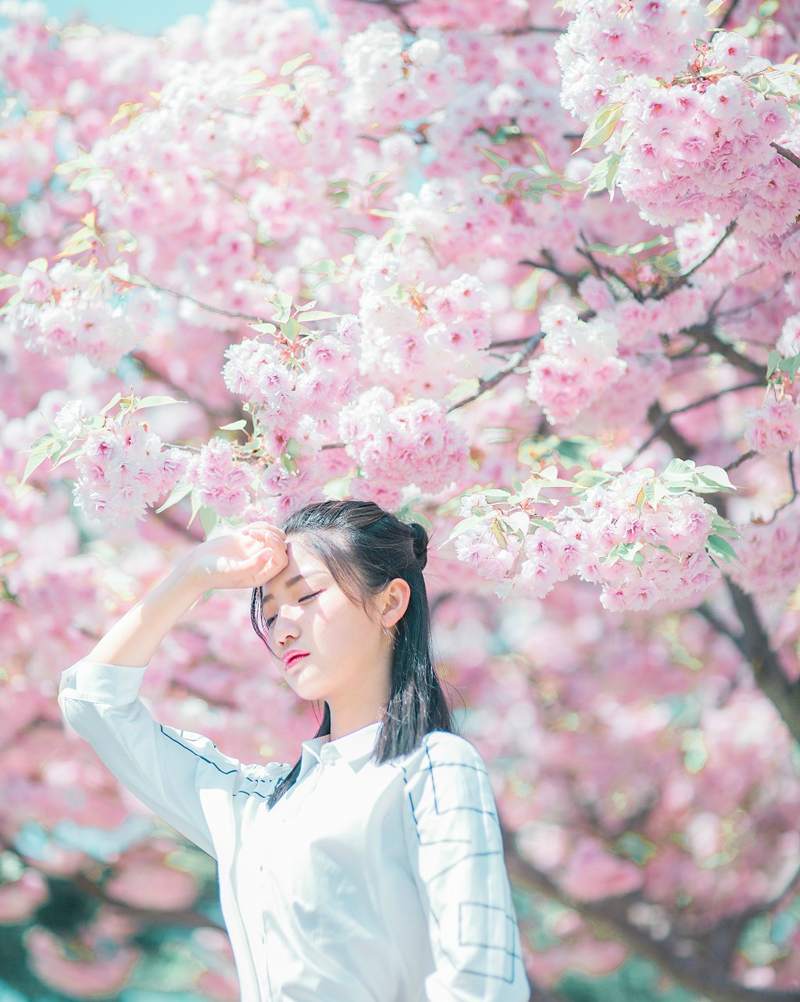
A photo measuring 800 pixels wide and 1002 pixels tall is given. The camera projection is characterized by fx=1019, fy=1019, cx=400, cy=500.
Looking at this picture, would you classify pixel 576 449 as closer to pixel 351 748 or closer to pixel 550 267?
pixel 550 267

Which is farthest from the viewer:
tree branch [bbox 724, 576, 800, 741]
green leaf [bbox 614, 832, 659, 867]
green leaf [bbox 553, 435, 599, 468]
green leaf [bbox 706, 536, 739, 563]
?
green leaf [bbox 614, 832, 659, 867]

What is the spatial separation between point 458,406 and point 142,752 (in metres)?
1.18

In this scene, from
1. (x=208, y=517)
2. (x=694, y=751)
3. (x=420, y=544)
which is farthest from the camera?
(x=694, y=751)

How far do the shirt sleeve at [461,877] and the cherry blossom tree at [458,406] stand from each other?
605 mm

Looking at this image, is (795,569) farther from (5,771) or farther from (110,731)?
(5,771)

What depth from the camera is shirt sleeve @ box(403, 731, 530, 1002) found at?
4.27 feet

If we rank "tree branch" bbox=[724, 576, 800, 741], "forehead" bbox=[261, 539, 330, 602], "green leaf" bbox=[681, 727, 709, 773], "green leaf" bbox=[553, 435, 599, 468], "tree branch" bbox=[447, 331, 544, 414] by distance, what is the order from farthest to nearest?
"green leaf" bbox=[681, 727, 709, 773] → "tree branch" bbox=[724, 576, 800, 741] → "green leaf" bbox=[553, 435, 599, 468] → "tree branch" bbox=[447, 331, 544, 414] → "forehead" bbox=[261, 539, 330, 602]

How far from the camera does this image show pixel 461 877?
135cm

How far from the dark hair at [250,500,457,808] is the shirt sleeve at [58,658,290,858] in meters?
0.13

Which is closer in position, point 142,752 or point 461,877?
point 461,877

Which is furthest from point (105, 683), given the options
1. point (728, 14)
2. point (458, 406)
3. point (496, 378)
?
point (728, 14)

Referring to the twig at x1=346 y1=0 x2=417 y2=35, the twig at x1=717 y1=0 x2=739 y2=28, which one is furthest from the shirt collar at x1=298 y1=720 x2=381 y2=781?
the twig at x1=346 y1=0 x2=417 y2=35

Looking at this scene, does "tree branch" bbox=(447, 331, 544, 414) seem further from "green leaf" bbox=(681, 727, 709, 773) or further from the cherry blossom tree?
"green leaf" bbox=(681, 727, 709, 773)

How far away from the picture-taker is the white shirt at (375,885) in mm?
1331
